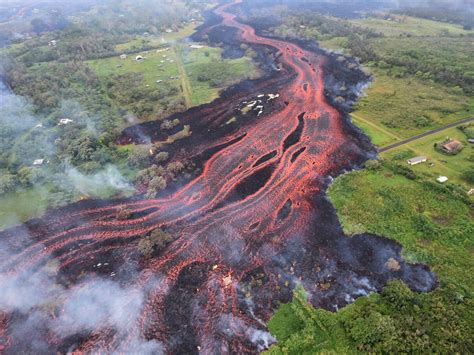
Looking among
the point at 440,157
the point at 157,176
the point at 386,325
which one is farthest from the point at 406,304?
the point at 157,176

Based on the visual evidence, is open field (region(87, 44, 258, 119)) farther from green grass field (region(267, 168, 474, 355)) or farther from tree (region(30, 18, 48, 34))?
tree (region(30, 18, 48, 34))

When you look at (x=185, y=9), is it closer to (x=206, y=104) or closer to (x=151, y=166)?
(x=206, y=104)

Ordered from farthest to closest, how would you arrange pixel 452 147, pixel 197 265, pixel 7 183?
pixel 452 147
pixel 7 183
pixel 197 265

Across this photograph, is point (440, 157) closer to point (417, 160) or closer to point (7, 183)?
Answer: point (417, 160)

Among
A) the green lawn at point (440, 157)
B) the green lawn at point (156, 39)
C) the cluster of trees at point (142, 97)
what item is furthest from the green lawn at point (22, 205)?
the green lawn at point (156, 39)

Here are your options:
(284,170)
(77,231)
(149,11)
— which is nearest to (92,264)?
(77,231)

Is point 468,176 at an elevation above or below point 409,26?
above

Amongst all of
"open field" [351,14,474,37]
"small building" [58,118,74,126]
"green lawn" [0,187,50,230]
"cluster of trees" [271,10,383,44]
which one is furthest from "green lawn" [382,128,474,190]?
"open field" [351,14,474,37]

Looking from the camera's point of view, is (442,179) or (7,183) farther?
(7,183)
